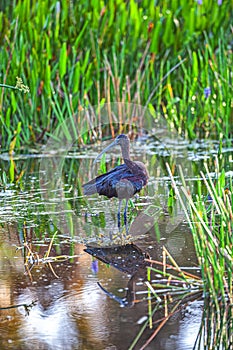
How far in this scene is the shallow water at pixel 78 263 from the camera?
3.37m

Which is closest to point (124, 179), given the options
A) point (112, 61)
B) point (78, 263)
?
point (78, 263)

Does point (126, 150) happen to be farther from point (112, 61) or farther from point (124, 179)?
point (112, 61)

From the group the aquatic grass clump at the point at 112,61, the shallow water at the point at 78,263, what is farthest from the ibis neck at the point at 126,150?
the aquatic grass clump at the point at 112,61

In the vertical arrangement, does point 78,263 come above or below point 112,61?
below

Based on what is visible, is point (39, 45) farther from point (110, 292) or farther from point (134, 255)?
point (110, 292)

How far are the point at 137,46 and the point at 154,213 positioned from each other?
3.30m

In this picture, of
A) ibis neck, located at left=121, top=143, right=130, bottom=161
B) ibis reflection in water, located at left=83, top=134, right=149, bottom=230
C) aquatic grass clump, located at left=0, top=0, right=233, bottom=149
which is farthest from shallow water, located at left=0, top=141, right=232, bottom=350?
aquatic grass clump, located at left=0, top=0, right=233, bottom=149

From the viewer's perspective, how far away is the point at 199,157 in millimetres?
6605

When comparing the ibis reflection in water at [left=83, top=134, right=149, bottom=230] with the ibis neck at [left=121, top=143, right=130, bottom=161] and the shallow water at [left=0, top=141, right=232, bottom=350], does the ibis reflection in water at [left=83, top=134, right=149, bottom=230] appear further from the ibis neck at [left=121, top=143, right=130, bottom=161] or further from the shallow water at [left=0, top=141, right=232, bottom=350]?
the shallow water at [left=0, top=141, right=232, bottom=350]

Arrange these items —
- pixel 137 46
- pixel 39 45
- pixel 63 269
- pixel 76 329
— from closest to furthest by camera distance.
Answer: pixel 76 329
pixel 63 269
pixel 39 45
pixel 137 46

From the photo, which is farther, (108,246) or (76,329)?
(108,246)

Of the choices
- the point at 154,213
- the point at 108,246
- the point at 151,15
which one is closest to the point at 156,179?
the point at 154,213

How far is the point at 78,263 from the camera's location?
420 centimetres

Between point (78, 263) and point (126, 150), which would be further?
point (126, 150)
